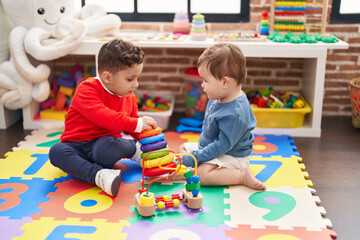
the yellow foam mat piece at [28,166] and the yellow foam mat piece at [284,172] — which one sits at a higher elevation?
the yellow foam mat piece at [28,166]

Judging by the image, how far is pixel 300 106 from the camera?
2.61 metres

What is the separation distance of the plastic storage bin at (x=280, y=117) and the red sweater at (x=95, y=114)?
35.6 inches

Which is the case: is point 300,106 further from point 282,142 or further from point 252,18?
point 252,18

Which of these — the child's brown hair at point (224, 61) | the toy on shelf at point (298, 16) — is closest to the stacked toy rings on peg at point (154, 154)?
the child's brown hair at point (224, 61)

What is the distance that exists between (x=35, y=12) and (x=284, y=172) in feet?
5.39

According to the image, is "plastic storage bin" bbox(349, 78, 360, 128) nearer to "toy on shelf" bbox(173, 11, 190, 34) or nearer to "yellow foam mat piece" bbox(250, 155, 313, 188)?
"yellow foam mat piece" bbox(250, 155, 313, 188)

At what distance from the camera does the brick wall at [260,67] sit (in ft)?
9.46

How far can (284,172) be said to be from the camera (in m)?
2.03

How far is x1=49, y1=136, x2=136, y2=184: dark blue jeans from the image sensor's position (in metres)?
1.87

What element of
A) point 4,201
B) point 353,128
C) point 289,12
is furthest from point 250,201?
point 289,12

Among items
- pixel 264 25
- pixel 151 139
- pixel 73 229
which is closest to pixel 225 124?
pixel 151 139

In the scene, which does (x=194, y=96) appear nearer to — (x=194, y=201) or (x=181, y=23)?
(x=181, y=23)

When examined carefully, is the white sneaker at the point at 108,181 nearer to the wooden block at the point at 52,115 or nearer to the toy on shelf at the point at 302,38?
the wooden block at the point at 52,115

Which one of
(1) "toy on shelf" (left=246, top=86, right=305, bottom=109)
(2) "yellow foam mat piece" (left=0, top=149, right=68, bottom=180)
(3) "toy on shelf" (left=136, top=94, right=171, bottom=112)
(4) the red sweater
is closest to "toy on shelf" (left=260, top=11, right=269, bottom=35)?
(1) "toy on shelf" (left=246, top=86, right=305, bottom=109)
